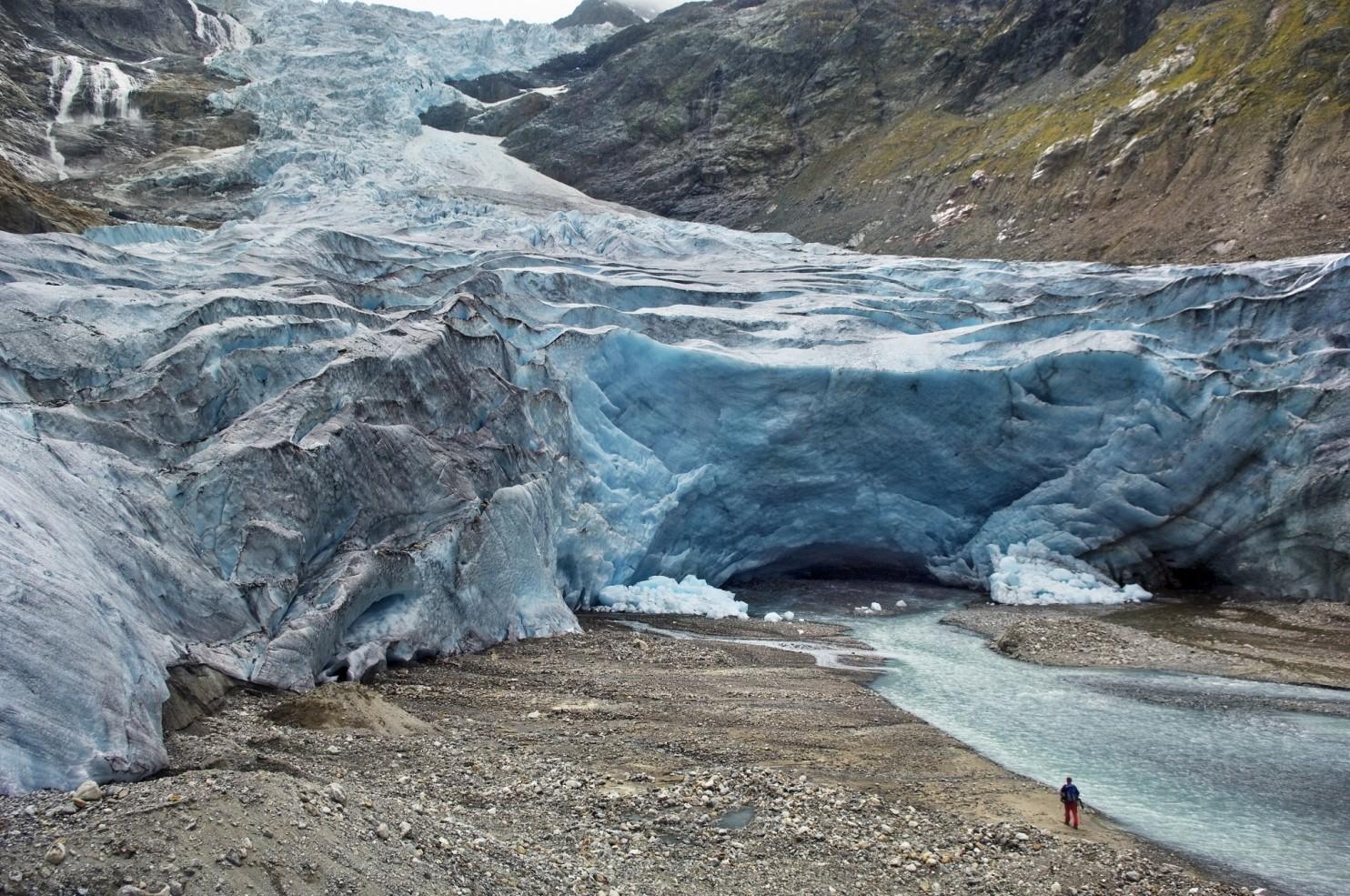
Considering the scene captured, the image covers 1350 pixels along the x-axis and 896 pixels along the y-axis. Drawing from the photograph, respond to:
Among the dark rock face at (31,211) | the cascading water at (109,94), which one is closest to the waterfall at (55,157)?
the cascading water at (109,94)

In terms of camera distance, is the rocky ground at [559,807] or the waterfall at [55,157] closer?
the rocky ground at [559,807]

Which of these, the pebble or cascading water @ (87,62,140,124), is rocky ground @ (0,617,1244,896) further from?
cascading water @ (87,62,140,124)

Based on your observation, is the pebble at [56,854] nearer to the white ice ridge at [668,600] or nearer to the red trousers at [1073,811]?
the red trousers at [1073,811]

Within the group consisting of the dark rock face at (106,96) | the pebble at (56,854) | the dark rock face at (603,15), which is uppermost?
the dark rock face at (603,15)

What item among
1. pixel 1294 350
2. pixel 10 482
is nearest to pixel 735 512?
pixel 1294 350

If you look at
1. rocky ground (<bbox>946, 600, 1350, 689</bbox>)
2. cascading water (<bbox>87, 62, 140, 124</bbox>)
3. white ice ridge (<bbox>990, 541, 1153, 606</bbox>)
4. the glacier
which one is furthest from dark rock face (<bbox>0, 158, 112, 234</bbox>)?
cascading water (<bbox>87, 62, 140, 124</bbox>)

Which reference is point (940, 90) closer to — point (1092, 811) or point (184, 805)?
point (1092, 811)
